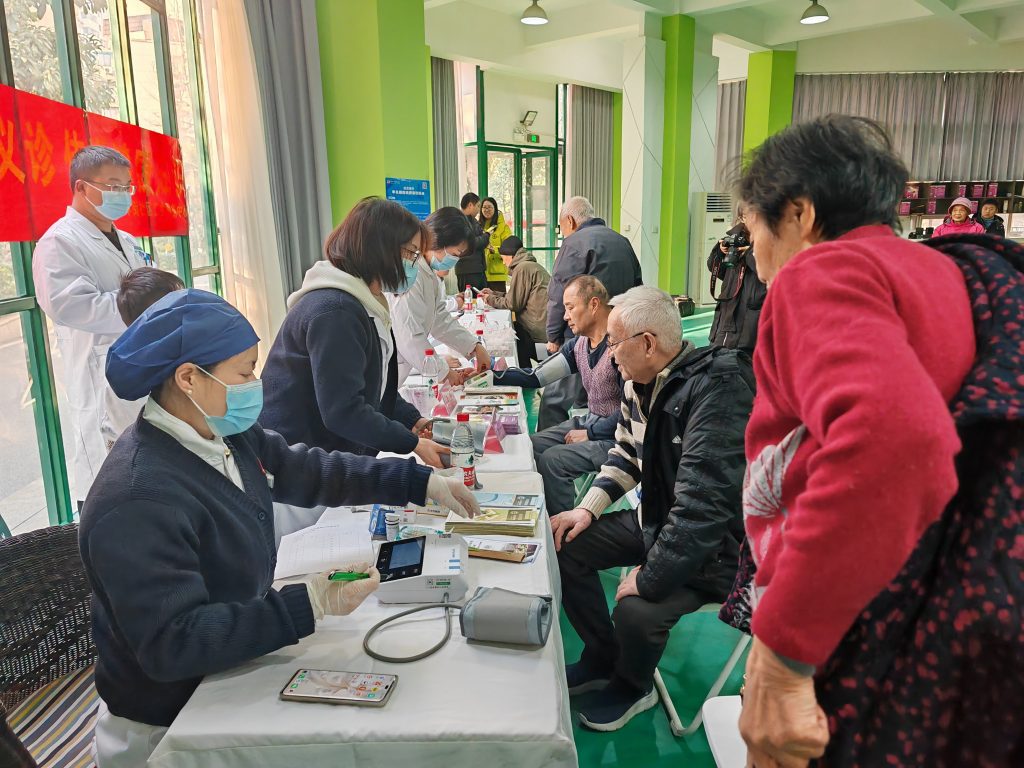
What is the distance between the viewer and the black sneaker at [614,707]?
198 centimetres

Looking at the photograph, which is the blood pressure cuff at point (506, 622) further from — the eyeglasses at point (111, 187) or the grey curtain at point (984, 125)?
the grey curtain at point (984, 125)

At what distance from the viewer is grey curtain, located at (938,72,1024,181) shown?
A: 1015 cm

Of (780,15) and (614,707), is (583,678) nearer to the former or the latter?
(614,707)

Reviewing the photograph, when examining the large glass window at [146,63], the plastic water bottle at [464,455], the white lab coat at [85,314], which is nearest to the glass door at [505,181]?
the large glass window at [146,63]

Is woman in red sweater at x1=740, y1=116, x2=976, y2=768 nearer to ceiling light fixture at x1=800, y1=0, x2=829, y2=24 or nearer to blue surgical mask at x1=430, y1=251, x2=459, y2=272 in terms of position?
blue surgical mask at x1=430, y1=251, x2=459, y2=272

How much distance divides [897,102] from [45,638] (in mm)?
12237

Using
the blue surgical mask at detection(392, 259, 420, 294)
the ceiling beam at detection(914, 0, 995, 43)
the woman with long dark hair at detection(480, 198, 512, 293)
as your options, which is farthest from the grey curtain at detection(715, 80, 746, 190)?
the blue surgical mask at detection(392, 259, 420, 294)

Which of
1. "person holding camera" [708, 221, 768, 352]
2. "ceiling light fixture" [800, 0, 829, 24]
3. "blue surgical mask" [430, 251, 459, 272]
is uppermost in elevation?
"ceiling light fixture" [800, 0, 829, 24]

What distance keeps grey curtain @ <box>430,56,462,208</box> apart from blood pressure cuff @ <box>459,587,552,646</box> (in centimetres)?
750

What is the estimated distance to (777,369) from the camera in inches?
33.9

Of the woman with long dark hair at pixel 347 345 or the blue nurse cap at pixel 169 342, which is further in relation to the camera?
the woman with long dark hair at pixel 347 345

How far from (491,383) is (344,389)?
1342mm

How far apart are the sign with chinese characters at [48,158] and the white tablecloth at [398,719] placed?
2.14 m

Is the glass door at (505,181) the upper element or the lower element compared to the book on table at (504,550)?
upper
